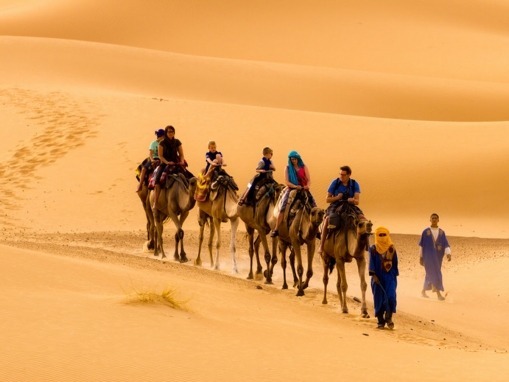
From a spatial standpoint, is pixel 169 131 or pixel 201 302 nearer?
pixel 201 302

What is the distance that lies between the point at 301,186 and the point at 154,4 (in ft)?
223

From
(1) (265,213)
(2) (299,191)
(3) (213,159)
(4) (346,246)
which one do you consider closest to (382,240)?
(4) (346,246)

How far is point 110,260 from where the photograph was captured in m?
18.9

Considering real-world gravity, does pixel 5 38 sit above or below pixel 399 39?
below

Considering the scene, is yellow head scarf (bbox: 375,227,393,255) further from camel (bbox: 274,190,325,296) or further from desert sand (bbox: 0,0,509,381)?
camel (bbox: 274,190,325,296)

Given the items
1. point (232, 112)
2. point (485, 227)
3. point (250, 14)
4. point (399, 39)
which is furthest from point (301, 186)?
point (250, 14)

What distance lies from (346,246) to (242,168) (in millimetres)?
16854

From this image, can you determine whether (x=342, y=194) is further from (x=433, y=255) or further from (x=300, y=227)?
(x=433, y=255)

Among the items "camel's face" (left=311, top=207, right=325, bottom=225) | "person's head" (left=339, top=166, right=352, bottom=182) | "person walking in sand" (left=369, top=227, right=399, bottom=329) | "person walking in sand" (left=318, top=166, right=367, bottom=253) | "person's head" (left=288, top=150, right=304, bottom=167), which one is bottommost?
"person walking in sand" (left=369, top=227, right=399, bottom=329)

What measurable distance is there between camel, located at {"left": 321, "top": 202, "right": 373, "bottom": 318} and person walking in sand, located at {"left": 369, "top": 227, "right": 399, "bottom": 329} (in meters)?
0.49

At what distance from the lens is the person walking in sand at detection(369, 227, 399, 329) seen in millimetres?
15359

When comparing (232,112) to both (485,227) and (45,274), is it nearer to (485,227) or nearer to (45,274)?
(485,227)

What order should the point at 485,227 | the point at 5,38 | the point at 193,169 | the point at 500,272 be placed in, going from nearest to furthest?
1. the point at 500,272
2. the point at 485,227
3. the point at 193,169
4. the point at 5,38

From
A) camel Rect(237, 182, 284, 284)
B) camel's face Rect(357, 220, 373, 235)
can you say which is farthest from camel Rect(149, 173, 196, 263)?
camel's face Rect(357, 220, 373, 235)
